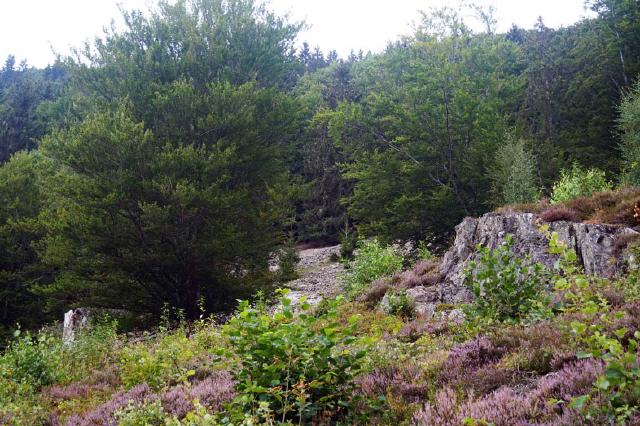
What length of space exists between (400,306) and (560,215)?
147 inches

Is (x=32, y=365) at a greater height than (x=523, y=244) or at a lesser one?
lesser

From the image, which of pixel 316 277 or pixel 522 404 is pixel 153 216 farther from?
pixel 522 404

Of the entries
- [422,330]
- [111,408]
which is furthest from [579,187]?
[111,408]

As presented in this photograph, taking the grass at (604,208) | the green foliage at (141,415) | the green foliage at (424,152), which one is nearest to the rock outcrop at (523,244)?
the grass at (604,208)

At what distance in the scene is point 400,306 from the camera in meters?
8.97

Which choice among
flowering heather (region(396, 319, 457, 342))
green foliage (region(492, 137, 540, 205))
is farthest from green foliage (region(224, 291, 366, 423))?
green foliage (region(492, 137, 540, 205))

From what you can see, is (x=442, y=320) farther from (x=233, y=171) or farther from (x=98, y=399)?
(x=233, y=171)

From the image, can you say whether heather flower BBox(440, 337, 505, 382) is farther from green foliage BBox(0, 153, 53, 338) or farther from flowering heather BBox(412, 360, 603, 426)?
green foliage BBox(0, 153, 53, 338)

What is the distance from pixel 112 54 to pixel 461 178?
14.3 m

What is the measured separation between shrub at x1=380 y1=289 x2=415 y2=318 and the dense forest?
6381 mm

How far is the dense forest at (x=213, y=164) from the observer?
13.8 metres

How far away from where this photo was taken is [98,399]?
20.3ft

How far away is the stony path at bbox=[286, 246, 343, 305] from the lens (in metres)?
16.5

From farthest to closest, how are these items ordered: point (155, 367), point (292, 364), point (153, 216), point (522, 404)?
point (153, 216), point (155, 367), point (292, 364), point (522, 404)
